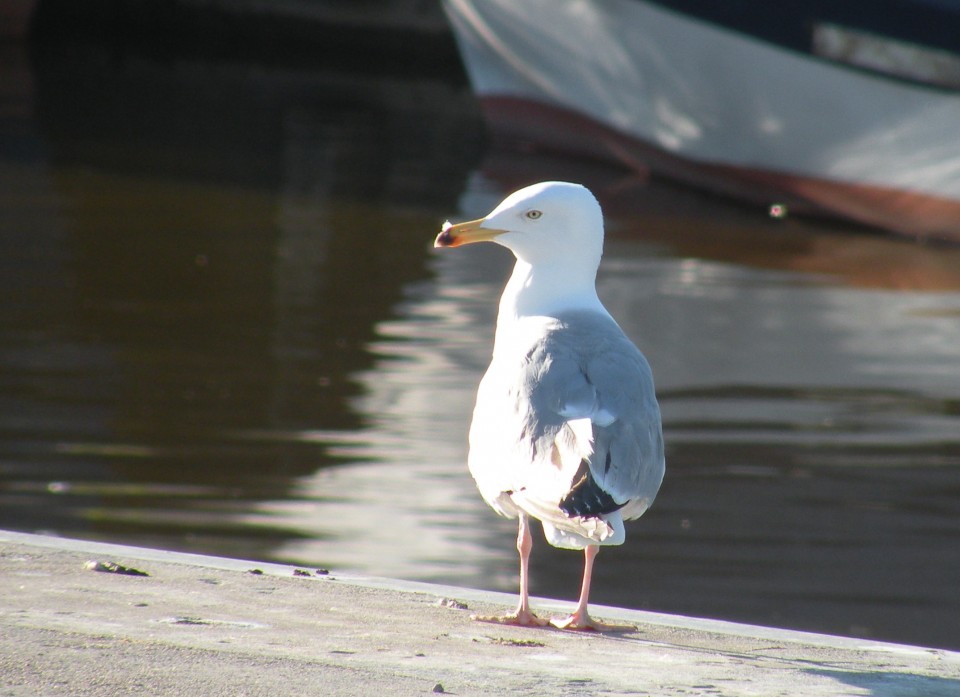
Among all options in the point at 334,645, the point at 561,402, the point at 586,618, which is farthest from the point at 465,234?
the point at 334,645

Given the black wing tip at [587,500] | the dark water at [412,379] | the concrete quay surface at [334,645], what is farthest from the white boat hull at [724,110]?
the black wing tip at [587,500]

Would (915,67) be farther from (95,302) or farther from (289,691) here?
(289,691)

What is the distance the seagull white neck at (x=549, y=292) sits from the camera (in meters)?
3.15

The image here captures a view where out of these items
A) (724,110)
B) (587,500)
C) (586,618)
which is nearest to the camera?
(587,500)

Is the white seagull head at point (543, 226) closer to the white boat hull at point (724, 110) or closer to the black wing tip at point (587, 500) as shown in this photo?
the black wing tip at point (587, 500)

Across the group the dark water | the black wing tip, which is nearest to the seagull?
the black wing tip

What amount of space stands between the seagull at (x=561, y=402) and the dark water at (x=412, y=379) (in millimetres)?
1326

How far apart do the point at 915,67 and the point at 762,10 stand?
1.19 m

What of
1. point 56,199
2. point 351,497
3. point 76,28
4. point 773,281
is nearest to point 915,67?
point 773,281

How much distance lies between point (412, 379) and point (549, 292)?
3.16 m

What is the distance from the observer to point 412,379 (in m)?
6.29

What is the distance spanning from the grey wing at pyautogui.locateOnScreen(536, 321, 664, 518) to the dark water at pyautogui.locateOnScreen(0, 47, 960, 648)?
4.81ft

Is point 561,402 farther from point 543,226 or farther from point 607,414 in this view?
point 543,226

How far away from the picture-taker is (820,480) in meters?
5.35
